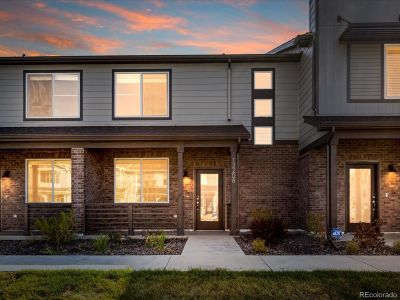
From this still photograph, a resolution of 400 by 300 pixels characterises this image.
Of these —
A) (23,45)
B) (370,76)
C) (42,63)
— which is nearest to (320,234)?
(370,76)

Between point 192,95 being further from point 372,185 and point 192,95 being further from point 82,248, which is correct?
point 372,185

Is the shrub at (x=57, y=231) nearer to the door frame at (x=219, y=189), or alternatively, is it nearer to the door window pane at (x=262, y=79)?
the door frame at (x=219, y=189)

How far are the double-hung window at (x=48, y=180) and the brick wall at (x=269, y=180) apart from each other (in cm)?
632

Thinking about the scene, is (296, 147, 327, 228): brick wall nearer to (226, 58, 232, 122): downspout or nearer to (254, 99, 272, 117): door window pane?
(254, 99, 272, 117): door window pane

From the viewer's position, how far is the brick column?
12.7m

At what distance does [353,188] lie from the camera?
12.7 metres

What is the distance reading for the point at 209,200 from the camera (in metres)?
14.1

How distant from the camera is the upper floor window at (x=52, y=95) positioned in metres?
14.1

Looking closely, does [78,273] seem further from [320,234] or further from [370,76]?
[370,76]

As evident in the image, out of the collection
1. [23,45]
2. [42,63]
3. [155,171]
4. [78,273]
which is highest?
[23,45]

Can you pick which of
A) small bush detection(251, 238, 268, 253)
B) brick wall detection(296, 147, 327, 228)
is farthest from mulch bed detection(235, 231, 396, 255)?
brick wall detection(296, 147, 327, 228)

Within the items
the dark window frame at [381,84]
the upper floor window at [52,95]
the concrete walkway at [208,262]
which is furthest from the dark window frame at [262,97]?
the upper floor window at [52,95]

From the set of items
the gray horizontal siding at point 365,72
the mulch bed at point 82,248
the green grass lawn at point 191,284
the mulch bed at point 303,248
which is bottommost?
the mulch bed at point 82,248

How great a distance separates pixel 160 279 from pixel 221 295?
131 cm
